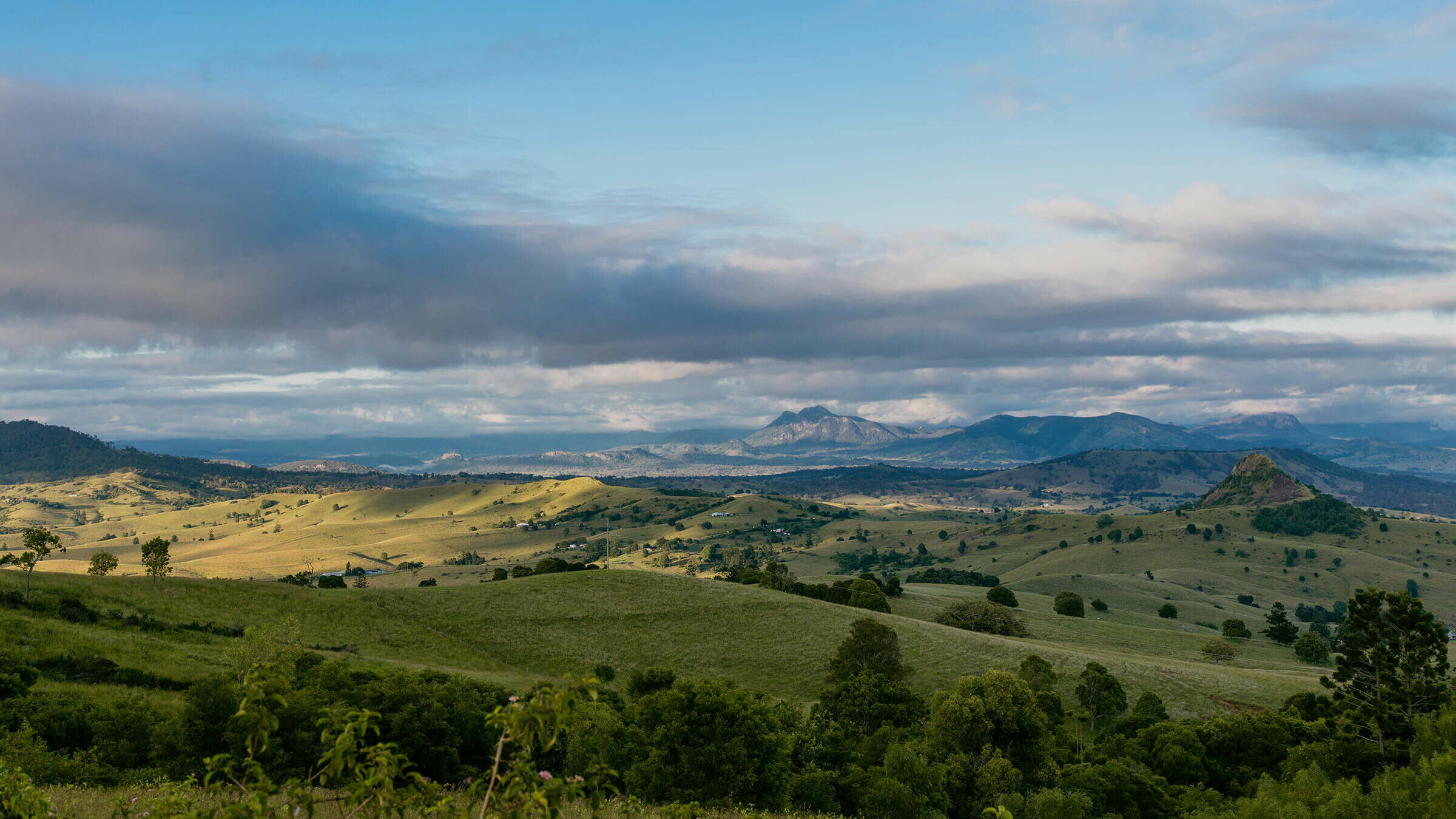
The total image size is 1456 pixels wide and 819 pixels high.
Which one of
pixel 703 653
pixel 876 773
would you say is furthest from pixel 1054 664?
pixel 876 773

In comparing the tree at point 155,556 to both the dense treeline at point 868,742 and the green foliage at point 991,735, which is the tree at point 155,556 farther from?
the green foliage at point 991,735

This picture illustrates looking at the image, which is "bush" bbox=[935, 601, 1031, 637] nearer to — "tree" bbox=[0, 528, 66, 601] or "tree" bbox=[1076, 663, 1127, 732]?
"tree" bbox=[1076, 663, 1127, 732]

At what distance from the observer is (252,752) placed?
453 inches

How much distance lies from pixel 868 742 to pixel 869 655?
24.4 metres

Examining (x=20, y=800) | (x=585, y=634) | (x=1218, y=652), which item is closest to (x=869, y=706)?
(x=585, y=634)

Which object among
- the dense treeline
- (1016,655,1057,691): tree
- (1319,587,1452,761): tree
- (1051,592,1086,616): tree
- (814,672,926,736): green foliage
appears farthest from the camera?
(1051,592,1086,616): tree

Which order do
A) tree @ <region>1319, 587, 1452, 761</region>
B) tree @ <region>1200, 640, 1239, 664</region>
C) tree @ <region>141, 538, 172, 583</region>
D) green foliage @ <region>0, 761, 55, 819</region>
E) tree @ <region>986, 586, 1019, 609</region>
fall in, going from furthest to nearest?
1. tree @ <region>986, 586, 1019, 609</region>
2. tree @ <region>1200, 640, 1239, 664</region>
3. tree @ <region>141, 538, 172, 583</region>
4. tree @ <region>1319, 587, 1452, 761</region>
5. green foliage @ <region>0, 761, 55, 819</region>

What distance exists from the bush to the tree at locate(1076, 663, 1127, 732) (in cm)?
3509

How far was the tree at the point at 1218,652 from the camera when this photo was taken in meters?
115

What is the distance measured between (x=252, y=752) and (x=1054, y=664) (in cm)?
9065

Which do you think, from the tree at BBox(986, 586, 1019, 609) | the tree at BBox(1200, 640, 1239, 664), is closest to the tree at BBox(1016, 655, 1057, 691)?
the tree at BBox(1200, 640, 1239, 664)

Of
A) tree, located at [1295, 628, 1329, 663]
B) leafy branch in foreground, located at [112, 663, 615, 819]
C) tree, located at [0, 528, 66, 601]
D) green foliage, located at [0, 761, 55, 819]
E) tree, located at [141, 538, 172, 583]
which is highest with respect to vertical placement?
leafy branch in foreground, located at [112, 663, 615, 819]

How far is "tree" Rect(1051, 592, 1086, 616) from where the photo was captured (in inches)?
5994

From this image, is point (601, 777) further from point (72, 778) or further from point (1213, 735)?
point (1213, 735)
